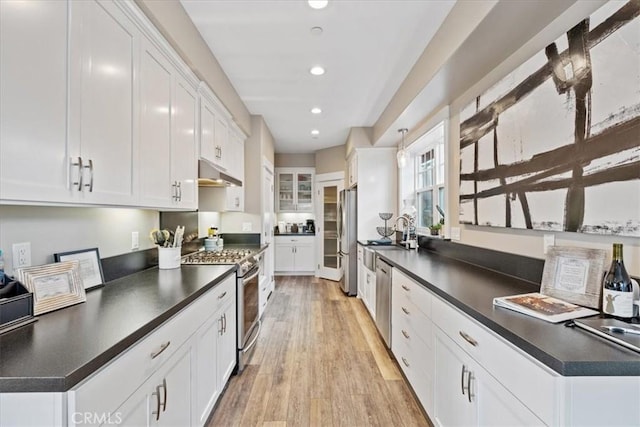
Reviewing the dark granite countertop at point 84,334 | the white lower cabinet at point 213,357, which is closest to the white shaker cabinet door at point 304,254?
the white lower cabinet at point 213,357

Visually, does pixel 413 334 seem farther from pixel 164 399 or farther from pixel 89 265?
pixel 89 265

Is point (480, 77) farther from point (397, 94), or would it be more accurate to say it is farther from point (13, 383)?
point (13, 383)

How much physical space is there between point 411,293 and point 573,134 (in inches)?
52.5

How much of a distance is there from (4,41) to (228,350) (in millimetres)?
2101

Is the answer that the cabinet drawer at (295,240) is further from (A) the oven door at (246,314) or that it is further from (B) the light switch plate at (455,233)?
(B) the light switch plate at (455,233)

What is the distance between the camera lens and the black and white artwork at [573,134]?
116 centimetres

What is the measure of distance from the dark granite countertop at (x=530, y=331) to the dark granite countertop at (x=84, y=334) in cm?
132

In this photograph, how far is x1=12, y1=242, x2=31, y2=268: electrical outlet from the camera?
1239 mm

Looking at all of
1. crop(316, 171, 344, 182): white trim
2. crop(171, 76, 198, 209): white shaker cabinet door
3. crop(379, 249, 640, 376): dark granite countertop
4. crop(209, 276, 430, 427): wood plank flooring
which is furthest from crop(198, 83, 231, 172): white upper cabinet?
crop(316, 171, 344, 182): white trim

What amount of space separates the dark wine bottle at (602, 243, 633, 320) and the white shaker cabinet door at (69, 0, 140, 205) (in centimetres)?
211

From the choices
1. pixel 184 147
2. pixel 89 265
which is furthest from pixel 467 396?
pixel 184 147

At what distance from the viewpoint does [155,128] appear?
1.82 metres

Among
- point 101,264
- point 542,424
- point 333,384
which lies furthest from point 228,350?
point 542,424

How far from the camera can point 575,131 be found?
1.39 metres
